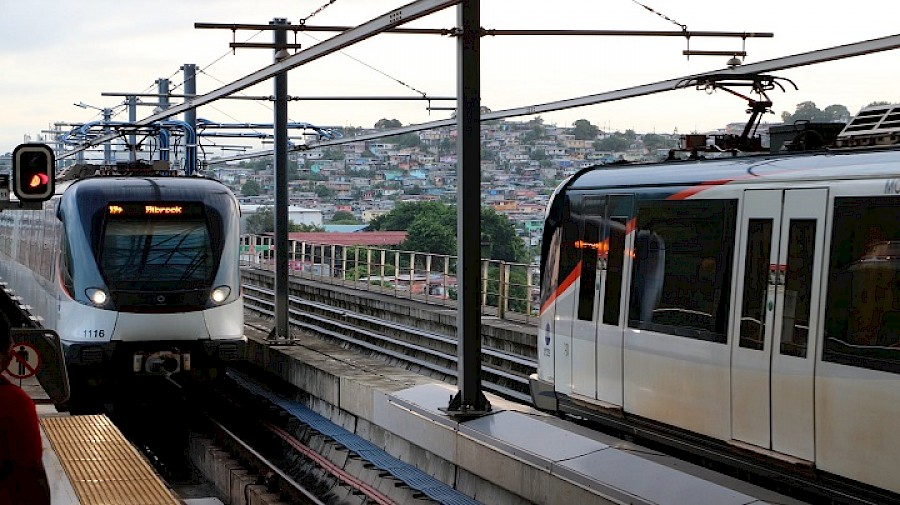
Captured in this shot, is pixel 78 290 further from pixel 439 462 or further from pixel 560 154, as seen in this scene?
pixel 560 154

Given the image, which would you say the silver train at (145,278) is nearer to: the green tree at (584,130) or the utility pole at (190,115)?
the green tree at (584,130)

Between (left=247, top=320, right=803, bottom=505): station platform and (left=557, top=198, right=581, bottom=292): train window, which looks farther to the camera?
(left=557, top=198, right=581, bottom=292): train window

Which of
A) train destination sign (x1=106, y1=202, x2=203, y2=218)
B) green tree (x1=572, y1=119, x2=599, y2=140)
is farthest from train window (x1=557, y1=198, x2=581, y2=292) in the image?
green tree (x1=572, y1=119, x2=599, y2=140)

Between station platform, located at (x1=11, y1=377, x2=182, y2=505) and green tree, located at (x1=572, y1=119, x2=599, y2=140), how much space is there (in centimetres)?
1137

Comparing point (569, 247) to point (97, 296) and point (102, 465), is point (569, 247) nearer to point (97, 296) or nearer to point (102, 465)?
point (102, 465)

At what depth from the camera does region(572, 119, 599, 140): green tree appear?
21547mm

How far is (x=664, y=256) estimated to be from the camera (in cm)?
1112

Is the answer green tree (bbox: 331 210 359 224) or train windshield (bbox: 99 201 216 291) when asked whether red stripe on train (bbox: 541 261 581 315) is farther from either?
green tree (bbox: 331 210 359 224)

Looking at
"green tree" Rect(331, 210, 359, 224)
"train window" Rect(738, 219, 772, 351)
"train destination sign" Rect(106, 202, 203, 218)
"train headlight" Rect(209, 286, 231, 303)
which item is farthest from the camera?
"green tree" Rect(331, 210, 359, 224)

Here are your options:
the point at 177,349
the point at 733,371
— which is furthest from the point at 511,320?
the point at 733,371

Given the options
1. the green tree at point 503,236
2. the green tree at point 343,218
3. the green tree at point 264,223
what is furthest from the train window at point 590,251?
the green tree at point 264,223

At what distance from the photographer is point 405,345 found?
23.5 meters

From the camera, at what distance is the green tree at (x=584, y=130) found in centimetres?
2155

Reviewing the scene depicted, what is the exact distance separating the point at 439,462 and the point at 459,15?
4376 millimetres
